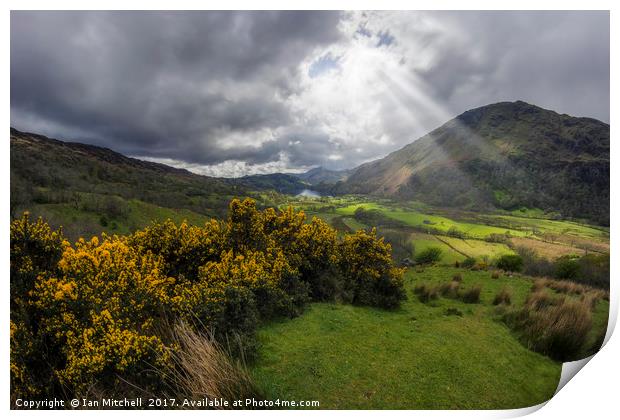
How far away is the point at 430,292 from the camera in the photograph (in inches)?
445

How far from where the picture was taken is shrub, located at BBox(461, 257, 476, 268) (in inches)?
420

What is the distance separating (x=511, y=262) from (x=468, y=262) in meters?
2.35

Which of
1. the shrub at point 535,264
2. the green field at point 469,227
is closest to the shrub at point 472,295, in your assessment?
the green field at point 469,227

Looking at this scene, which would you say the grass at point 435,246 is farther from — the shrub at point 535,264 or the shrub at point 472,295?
the shrub at point 535,264

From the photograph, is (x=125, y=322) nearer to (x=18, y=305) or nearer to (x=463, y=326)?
(x=18, y=305)

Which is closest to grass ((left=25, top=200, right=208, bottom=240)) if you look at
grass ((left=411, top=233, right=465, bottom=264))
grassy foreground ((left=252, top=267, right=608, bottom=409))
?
grassy foreground ((left=252, top=267, right=608, bottom=409))

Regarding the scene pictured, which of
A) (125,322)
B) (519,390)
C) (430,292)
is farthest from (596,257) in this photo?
(125,322)

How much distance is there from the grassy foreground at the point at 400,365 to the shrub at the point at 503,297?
4.85 ft

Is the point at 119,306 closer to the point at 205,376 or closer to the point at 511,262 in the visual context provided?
the point at 205,376

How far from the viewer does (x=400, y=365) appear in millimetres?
5133

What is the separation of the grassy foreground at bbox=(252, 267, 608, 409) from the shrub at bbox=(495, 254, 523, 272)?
226 centimetres

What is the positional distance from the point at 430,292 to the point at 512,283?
296 cm

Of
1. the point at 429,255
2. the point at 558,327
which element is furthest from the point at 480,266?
the point at 558,327

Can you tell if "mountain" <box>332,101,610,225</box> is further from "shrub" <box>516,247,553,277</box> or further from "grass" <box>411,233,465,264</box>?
"grass" <box>411,233,465,264</box>
